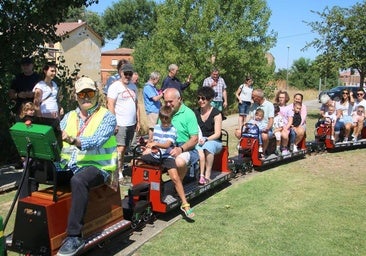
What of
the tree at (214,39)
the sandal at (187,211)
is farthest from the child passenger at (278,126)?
the tree at (214,39)

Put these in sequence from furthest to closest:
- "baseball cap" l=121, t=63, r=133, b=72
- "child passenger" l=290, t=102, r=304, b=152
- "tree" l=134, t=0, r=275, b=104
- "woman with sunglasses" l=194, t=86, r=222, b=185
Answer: "tree" l=134, t=0, r=275, b=104
"child passenger" l=290, t=102, r=304, b=152
"baseball cap" l=121, t=63, r=133, b=72
"woman with sunglasses" l=194, t=86, r=222, b=185

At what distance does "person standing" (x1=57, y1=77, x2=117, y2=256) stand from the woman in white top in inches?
106

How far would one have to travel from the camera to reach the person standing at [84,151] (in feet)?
13.9

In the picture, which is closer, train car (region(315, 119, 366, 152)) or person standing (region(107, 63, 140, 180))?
person standing (region(107, 63, 140, 180))

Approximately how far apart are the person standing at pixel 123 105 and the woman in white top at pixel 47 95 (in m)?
0.93

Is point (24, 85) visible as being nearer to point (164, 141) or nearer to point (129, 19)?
point (164, 141)

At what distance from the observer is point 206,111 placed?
24.7 ft

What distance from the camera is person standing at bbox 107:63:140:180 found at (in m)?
7.39

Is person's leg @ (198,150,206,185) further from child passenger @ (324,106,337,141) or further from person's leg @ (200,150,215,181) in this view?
child passenger @ (324,106,337,141)

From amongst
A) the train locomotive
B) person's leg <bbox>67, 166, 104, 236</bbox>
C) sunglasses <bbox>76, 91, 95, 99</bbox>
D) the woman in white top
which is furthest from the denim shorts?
person's leg <bbox>67, 166, 104, 236</bbox>

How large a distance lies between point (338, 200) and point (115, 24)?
71.1 m

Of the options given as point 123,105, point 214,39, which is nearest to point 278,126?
point 123,105

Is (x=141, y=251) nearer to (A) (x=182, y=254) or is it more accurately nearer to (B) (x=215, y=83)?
(A) (x=182, y=254)

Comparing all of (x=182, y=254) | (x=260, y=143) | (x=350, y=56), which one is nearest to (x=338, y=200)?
(x=260, y=143)
